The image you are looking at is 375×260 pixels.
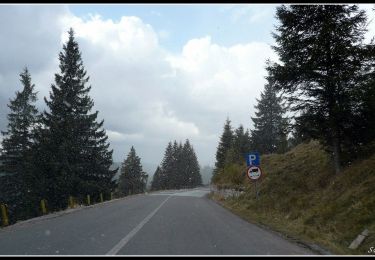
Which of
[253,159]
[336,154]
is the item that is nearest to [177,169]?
[253,159]

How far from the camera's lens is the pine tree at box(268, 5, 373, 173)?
17625 mm

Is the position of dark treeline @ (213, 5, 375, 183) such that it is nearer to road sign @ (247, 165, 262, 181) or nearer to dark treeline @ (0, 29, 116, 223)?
road sign @ (247, 165, 262, 181)

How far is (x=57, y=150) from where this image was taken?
42031 mm

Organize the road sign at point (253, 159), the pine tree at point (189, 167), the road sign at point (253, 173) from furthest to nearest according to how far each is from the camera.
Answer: the pine tree at point (189, 167) → the road sign at point (253, 159) → the road sign at point (253, 173)

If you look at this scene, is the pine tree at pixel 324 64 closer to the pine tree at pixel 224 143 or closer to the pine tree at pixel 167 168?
the pine tree at pixel 224 143

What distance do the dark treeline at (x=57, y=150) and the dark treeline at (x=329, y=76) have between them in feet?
88.4

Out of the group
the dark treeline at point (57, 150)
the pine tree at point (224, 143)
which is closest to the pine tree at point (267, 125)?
the pine tree at point (224, 143)

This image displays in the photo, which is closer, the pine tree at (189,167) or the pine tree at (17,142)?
the pine tree at (17,142)

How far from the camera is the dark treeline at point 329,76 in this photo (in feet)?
57.0

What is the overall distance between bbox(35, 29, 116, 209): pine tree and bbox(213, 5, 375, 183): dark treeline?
87.5 ft

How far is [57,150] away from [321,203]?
31256mm

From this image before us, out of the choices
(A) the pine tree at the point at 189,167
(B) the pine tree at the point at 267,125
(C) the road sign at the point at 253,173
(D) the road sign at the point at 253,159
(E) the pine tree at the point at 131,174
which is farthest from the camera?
(A) the pine tree at the point at 189,167

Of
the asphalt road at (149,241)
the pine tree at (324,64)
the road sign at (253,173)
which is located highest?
the pine tree at (324,64)

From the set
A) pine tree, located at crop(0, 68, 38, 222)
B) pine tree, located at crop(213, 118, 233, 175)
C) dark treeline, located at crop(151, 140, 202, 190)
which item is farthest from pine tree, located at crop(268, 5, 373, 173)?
dark treeline, located at crop(151, 140, 202, 190)
